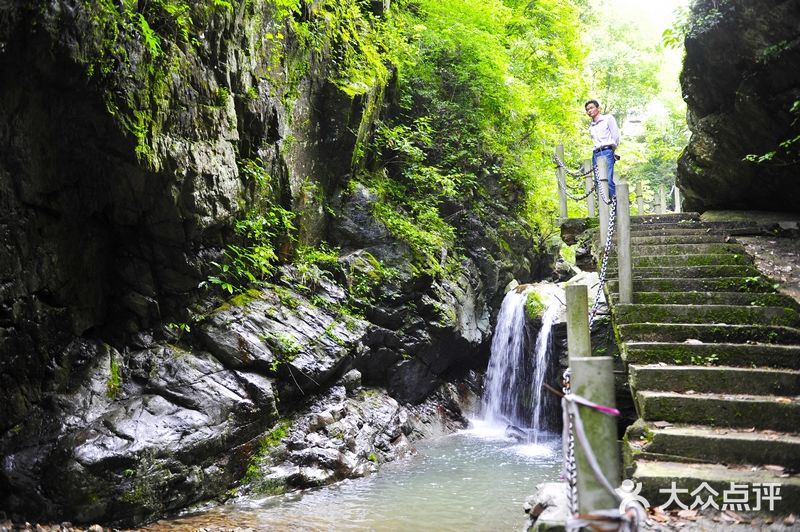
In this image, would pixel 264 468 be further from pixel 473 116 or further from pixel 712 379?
pixel 473 116

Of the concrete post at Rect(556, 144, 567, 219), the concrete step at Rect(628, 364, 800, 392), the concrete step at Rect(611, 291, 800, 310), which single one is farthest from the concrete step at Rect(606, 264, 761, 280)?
the concrete post at Rect(556, 144, 567, 219)

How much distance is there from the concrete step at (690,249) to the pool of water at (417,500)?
3468 millimetres

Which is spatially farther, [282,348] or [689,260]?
[282,348]

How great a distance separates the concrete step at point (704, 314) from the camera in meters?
5.59

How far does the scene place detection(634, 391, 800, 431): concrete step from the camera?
434 cm

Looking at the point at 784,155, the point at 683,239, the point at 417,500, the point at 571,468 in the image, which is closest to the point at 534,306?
the point at 683,239

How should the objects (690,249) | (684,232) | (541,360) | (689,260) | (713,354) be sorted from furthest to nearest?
(541,360)
(684,232)
(690,249)
(689,260)
(713,354)

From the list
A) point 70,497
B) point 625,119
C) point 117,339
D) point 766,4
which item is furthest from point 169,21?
point 625,119

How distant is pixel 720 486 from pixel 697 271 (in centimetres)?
372

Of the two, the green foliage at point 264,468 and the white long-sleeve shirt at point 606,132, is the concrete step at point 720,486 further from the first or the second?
the white long-sleeve shirt at point 606,132

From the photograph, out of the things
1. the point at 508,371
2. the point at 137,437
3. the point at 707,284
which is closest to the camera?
the point at 137,437

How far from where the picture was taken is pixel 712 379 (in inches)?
191
